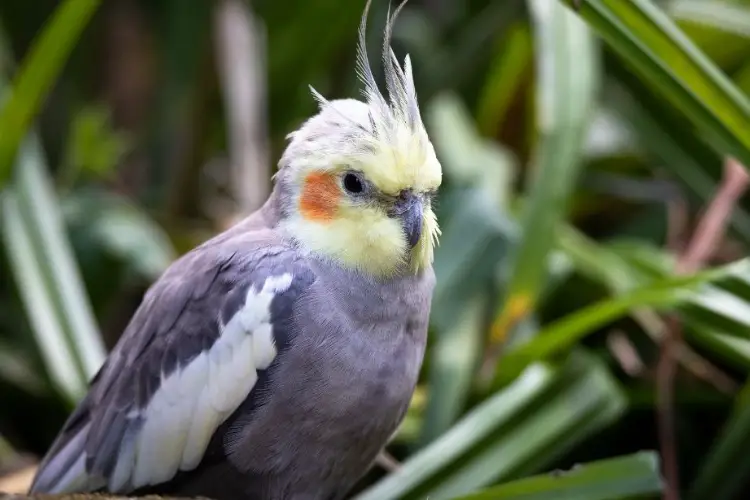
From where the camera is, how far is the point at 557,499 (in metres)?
0.82

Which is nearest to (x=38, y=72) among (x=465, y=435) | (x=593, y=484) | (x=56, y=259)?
(x=56, y=259)

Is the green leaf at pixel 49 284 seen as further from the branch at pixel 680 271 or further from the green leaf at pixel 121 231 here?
the branch at pixel 680 271

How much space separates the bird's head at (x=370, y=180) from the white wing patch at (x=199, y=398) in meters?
0.07

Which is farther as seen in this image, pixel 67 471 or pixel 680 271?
pixel 680 271

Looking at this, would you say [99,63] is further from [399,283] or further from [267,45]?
[399,283]

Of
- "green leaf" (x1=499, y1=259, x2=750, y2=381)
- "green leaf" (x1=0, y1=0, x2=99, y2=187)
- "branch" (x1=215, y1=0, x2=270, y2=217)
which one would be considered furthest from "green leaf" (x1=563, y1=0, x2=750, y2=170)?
"branch" (x1=215, y1=0, x2=270, y2=217)

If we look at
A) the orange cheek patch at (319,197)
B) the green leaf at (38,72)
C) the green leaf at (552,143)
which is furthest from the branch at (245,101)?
the orange cheek patch at (319,197)

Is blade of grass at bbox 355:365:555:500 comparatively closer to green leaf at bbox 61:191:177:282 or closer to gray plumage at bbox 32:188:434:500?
gray plumage at bbox 32:188:434:500

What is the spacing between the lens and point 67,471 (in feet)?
2.96

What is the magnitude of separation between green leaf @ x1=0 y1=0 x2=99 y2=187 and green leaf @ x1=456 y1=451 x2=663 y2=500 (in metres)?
0.76

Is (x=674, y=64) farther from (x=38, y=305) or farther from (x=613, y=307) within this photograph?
(x=38, y=305)

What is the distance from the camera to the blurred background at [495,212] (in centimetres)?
97

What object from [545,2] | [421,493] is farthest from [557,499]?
[545,2]

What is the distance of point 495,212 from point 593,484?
52cm
